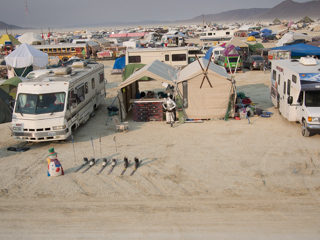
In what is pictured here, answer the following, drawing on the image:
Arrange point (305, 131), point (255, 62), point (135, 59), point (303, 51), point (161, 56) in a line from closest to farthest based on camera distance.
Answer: point (305, 131) → point (161, 56) → point (135, 59) → point (303, 51) → point (255, 62)

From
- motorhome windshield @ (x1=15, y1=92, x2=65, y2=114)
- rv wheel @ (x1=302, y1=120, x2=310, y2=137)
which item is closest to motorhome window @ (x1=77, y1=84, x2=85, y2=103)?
motorhome windshield @ (x1=15, y1=92, x2=65, y2=114)

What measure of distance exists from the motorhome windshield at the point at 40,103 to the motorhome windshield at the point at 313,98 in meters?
9.08

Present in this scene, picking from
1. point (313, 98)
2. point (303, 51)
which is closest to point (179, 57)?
point (303, 51)

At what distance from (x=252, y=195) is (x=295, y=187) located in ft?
4.13

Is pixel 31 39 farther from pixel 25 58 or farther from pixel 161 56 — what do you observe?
pixel 161 56

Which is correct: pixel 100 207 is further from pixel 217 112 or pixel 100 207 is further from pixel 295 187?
pixel 217 112

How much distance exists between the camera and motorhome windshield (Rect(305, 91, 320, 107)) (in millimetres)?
12289

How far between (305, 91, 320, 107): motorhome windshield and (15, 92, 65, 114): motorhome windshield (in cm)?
908

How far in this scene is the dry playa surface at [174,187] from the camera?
7160mm

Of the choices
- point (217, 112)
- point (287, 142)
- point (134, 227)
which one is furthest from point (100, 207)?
point (217, 112)

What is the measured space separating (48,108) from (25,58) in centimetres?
1630

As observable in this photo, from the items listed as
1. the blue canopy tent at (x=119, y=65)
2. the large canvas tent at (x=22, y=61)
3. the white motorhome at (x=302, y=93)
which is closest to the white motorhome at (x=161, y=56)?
the blue canopy tent at (x=119, y=65)

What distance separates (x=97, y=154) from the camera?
1148 centimetres

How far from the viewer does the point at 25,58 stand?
26.7 m
